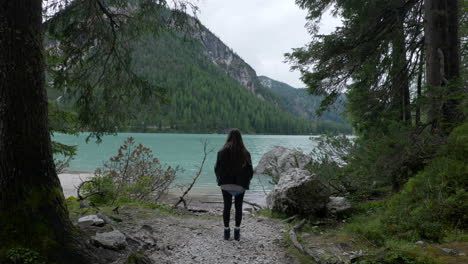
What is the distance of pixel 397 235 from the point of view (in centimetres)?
390

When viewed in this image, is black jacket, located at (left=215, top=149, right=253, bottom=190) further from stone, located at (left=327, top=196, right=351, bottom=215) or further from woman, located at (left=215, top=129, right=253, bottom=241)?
stone, located at (left=327, top=196, right=351, bottom=215)

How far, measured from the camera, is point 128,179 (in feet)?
28.7

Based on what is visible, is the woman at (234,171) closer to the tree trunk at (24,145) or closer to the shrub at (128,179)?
the tree trunk at (24,145)

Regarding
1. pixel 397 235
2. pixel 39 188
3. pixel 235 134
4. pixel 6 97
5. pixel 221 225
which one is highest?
pixel 6 97

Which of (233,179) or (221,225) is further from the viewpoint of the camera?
(221,225)

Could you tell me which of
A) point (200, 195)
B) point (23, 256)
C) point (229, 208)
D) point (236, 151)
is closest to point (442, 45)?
point (236, 151)

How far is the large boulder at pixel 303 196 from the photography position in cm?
626

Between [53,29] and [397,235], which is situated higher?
[53,29]

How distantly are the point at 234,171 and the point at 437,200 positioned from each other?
2.97 meters

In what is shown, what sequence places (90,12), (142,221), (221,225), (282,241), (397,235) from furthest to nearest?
(221,225) → (142,221) → (282,241) → (90,12) → (397,235)

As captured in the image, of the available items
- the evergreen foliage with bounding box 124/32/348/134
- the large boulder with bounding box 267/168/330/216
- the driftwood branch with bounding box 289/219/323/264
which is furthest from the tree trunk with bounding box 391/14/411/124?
the evergreen foliage with bounding box 124/32/348/134

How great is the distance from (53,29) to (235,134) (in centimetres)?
336

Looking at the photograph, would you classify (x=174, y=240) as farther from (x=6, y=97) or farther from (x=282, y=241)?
(x=6, y=97)

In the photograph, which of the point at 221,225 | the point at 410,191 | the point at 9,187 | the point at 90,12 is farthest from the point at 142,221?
the point at 410,191
